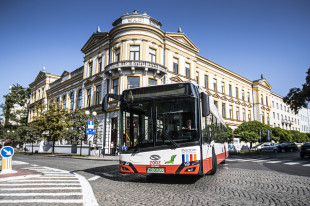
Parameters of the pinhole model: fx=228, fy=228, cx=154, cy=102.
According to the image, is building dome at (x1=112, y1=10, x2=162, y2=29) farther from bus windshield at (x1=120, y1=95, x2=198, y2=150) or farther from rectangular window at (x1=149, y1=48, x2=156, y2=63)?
bus windshield at (x1=120, y1=95, x2=198, y2=150)

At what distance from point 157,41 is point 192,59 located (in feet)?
24.1

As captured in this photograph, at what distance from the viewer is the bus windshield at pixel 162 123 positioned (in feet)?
21.0

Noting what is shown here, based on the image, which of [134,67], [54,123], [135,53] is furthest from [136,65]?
[54,123]

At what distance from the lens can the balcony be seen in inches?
946

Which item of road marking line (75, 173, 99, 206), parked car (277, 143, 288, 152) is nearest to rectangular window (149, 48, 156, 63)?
road marking line (75, 173, 99, 206)

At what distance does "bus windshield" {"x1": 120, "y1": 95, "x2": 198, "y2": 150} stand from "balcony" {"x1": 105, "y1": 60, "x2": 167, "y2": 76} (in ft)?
56.7

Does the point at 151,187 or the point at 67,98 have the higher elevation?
the point at 67,98

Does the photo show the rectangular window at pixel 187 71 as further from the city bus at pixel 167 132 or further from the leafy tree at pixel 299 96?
the city bus at pixel 167 132

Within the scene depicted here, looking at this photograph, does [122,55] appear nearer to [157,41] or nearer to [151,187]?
[157,41]

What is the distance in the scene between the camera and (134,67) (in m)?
24.1

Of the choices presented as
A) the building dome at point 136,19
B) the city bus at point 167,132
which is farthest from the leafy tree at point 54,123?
the city bus at point 167,132

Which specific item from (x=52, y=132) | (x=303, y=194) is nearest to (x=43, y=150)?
(x=52, y=132)

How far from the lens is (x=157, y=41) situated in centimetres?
2638

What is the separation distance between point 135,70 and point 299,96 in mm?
16515
